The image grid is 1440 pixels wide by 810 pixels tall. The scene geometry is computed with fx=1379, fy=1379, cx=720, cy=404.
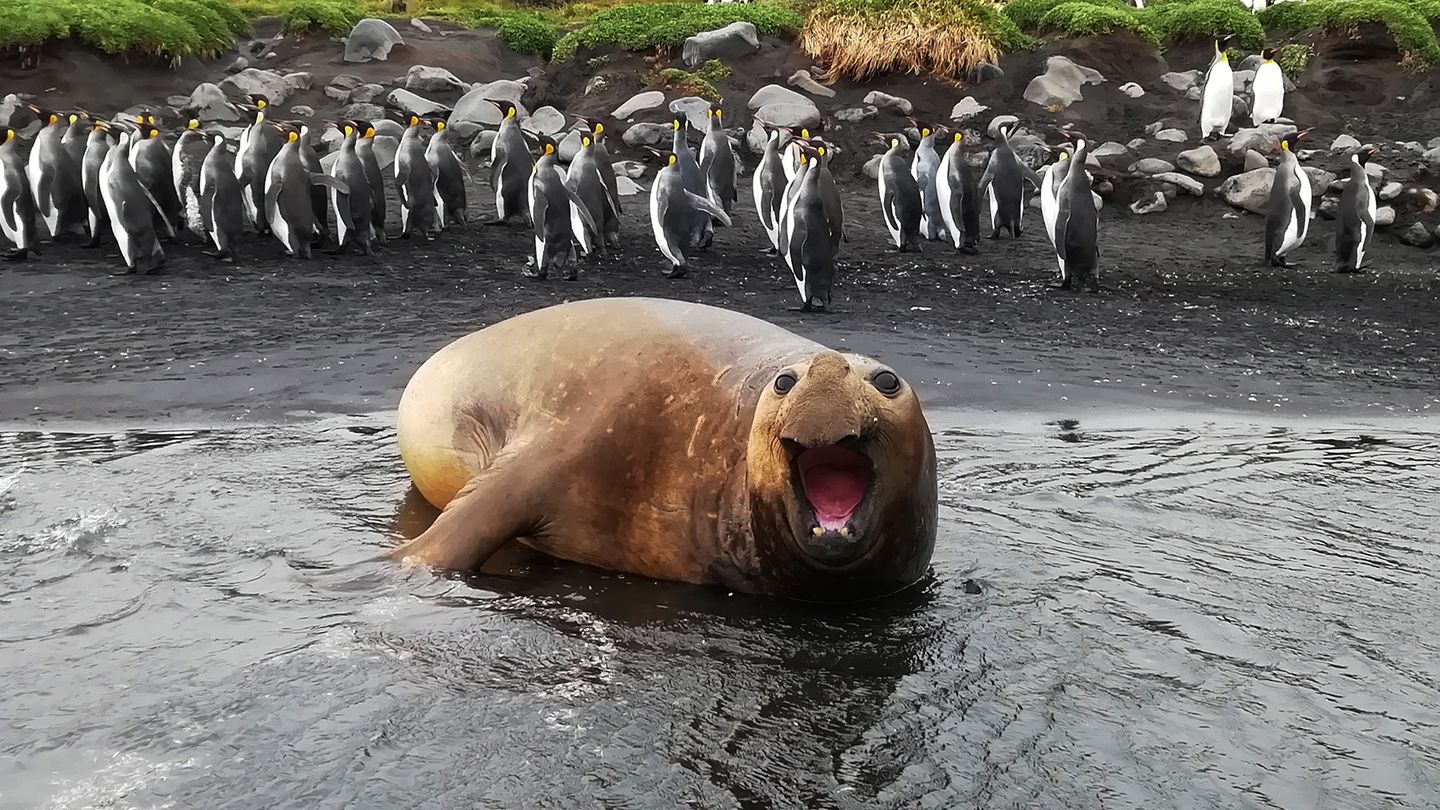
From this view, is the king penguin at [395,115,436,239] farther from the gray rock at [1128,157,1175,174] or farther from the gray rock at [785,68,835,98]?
the gray rock at [1128,157,1175,174]

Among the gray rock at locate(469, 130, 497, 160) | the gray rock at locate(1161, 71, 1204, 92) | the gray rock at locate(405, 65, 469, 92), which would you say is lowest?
the gray rock at locate(469, 130, 497, 160)

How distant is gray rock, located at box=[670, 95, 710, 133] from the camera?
728 inches

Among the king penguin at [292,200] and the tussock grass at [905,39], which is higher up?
the tussock grass at [905,39]

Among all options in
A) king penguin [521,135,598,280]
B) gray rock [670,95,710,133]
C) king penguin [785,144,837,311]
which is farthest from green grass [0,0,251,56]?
king penguin [785,144,837,311]

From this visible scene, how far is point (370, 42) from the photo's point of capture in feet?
72.2

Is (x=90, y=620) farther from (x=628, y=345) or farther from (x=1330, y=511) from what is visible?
(x=1330, y=511)

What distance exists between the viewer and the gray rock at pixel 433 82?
20.7 m

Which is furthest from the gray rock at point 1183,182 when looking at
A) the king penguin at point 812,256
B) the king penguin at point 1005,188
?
the king penguin at point 812,256

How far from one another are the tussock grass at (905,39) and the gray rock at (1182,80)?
85.5 inches

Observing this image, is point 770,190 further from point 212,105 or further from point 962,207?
point 212,105

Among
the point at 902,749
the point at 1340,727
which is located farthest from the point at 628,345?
the point at 1340,727

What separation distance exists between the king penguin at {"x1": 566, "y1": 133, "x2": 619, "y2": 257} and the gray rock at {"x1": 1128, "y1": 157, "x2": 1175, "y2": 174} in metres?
6.57

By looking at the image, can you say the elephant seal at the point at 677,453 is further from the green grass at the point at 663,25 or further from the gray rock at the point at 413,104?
the green grass at the point at 663,25

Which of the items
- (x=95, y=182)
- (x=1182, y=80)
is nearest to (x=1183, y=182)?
(x=1182, y=80)
